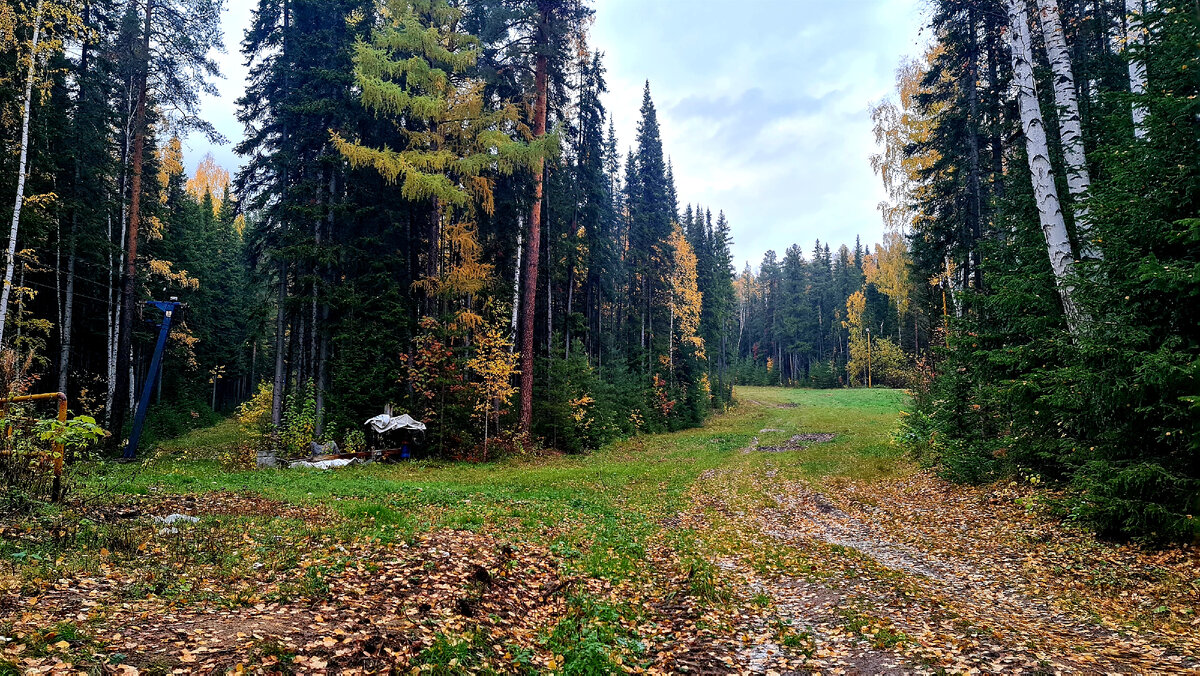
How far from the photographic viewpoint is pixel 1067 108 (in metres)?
9.13

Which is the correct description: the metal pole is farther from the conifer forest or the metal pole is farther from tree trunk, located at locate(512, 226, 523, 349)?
tree trunk, located at locate(512, 226, 523, 349)

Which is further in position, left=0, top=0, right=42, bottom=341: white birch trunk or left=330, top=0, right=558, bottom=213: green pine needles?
left=330, top=0, right=558, bottom=213: green pine needles

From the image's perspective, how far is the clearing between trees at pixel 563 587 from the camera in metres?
4.25

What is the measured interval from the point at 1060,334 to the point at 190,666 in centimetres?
1182

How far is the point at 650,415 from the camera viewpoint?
1326 inches

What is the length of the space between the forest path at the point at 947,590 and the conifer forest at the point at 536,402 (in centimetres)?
6

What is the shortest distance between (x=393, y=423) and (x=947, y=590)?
15838mm

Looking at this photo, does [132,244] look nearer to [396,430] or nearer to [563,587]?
[396,430]

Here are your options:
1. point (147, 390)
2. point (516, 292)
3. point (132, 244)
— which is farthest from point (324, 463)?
point (132, 244)

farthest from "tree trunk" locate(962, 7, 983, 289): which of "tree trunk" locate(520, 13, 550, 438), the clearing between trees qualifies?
"tree trunk" locate(520, 13, 550, 438)

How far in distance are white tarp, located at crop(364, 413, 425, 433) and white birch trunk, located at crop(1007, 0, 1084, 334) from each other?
17.2 m

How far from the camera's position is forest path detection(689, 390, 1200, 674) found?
16.1ft

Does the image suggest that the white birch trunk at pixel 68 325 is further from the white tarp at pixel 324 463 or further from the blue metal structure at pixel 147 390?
the white tarp at pixel 324 463

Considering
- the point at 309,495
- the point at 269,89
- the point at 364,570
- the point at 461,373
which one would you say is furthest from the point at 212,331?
the point at 364,570
